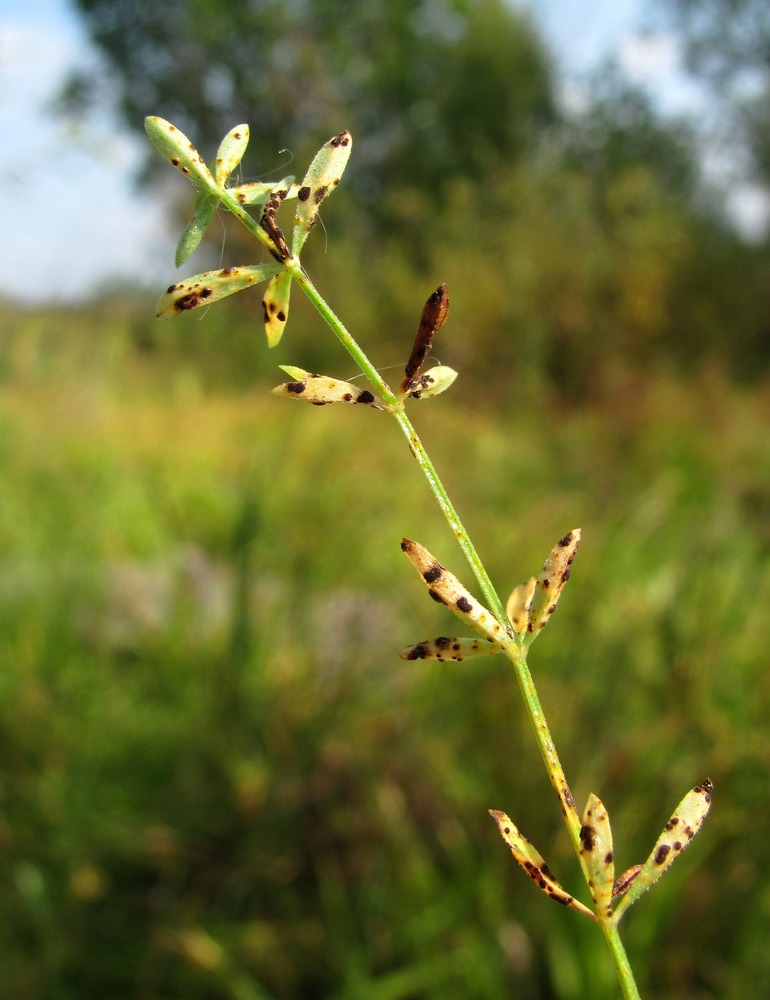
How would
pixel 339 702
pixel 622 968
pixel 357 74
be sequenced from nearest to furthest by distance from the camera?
pixel 622 968
pixel 339 702
pixel 357 74

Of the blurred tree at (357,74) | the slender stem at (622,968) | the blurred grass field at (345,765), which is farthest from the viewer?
the blurred tree at (357,74)

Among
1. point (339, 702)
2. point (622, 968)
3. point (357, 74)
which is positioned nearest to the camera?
point (622, 968)

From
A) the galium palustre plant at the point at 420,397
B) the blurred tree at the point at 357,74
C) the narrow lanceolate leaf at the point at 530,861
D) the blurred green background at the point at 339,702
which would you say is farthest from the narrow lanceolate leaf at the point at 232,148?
the blurred tree at the point at 357,74

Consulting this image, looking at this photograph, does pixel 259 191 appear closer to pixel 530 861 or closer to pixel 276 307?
pixel 276 307

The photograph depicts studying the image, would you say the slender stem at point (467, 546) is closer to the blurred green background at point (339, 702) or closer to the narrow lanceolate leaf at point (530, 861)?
the narrow lanceolate leaf at point (530, 861)

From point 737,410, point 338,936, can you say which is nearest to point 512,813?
point 338,936

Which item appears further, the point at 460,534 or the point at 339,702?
the point at 339,702

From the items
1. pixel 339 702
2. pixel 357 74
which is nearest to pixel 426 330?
pixel 339 702

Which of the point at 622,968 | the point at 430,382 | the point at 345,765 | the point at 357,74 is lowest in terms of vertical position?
the point at 622,968
